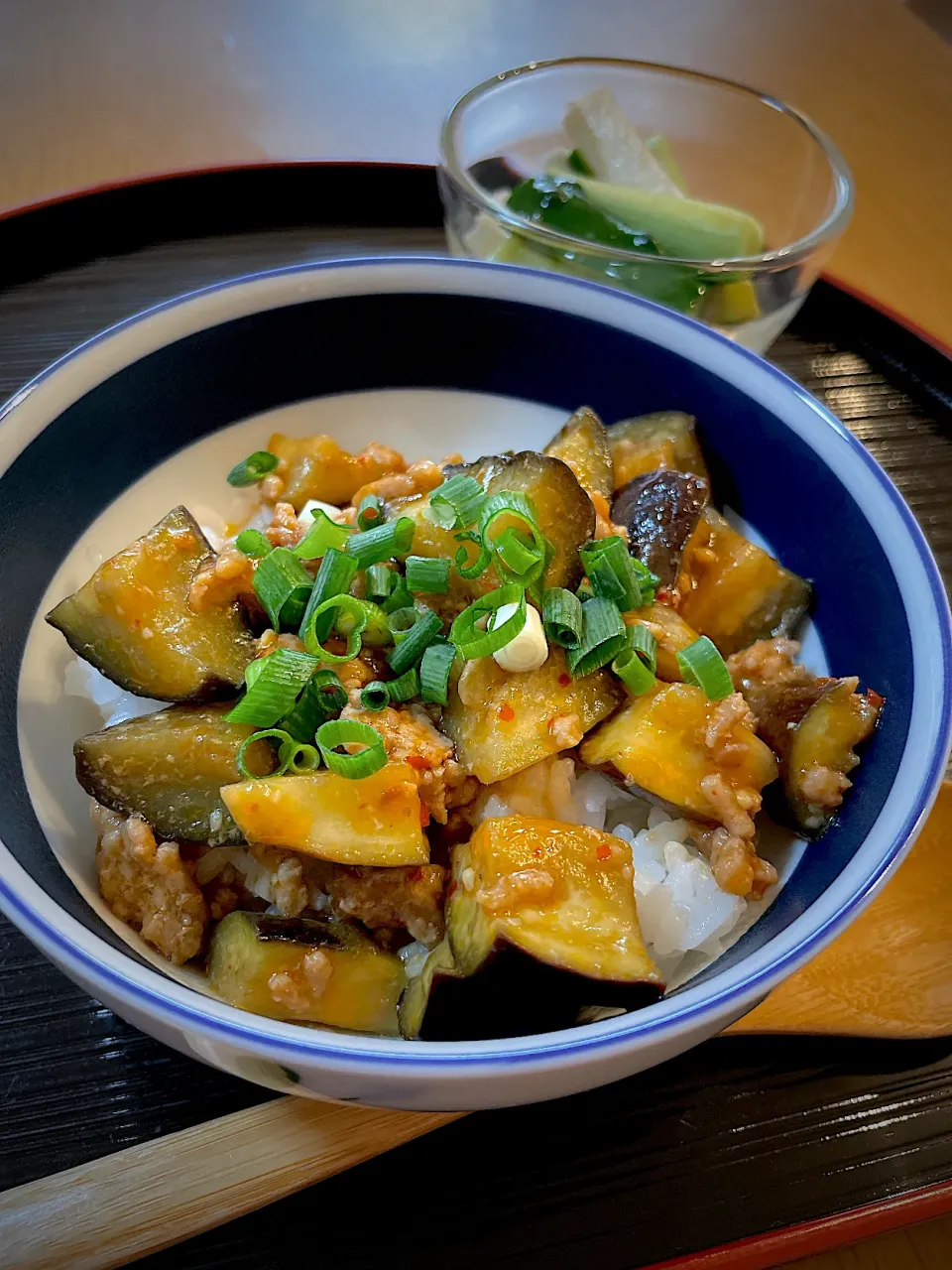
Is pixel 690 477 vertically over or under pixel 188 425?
over

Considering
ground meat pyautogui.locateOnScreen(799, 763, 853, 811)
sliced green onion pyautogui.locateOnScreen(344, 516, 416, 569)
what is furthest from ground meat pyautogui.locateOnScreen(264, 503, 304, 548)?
ground meat pyautogui.locateOnScreen(799, 763, 853, 811)

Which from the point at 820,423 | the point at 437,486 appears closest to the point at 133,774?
the point at 437,486

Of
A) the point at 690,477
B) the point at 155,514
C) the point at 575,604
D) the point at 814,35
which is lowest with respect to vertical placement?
the point at 155,514

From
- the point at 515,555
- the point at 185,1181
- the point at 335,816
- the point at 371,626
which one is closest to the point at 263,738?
the point at 335,816

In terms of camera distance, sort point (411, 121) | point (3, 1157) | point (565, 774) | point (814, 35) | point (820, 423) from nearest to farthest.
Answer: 1. point (3, 1157)
2. point (565, 774)
3. point (820, 423)
4. point (411, 121)
5. point (814, 35)

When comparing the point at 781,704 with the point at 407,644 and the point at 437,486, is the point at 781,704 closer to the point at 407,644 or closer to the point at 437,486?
the point at 407,644

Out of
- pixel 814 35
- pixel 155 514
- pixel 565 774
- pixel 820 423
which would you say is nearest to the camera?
pixel 565 774

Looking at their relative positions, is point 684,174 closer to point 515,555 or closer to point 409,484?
point 409,484
